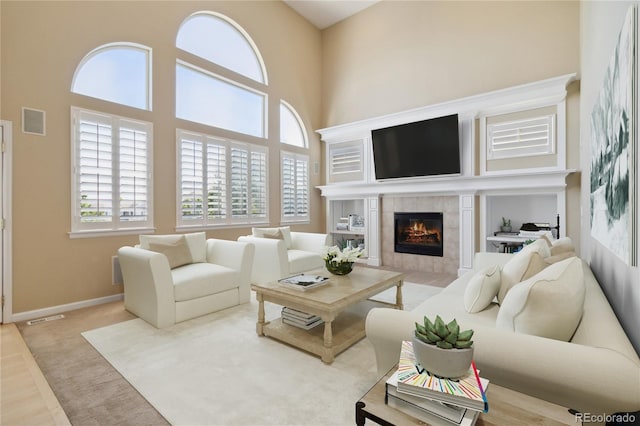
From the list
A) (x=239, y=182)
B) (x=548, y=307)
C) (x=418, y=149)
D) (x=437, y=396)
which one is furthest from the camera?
(x=418, y=149)

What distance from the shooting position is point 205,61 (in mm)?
4727

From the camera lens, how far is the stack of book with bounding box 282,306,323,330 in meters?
2.50

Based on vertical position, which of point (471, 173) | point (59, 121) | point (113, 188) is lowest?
point (113, 188)

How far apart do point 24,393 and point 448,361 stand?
2.47m

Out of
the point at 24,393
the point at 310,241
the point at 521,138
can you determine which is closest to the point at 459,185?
the point at 521,138

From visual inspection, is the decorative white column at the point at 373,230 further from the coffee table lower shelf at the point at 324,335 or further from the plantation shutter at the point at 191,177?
the coffee table lower shelf at the point at 324,335

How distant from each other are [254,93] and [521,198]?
16.2 ft

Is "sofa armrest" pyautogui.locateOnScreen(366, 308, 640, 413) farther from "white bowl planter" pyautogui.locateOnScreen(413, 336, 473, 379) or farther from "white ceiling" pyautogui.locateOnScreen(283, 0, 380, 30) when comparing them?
"white ceiling" pyautogui.locateOnScreen(283, 0, 380, 30)

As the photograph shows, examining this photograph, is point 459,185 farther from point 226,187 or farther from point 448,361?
point 448,361

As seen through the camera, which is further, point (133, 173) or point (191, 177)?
point (191, 177)

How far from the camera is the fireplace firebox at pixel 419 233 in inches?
214

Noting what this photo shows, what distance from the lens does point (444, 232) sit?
17.4ft

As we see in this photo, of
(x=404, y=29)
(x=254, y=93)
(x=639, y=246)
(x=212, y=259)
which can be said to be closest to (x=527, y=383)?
(x=639, y=246)

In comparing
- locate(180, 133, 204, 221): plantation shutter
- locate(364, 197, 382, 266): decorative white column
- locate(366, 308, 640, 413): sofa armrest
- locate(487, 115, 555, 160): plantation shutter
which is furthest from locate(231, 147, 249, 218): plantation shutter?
locate(366, 308, 640, 413): sofa armrest
